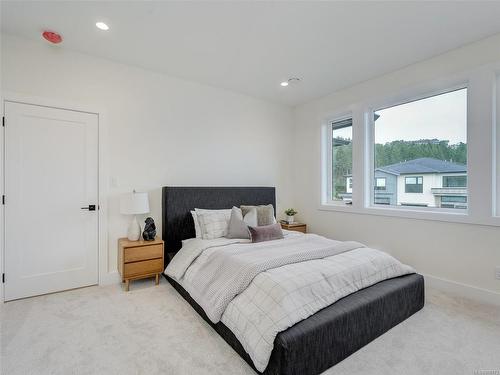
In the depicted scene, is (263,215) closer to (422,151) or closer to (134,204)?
(134,204)

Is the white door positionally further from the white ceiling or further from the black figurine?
the white ceiling

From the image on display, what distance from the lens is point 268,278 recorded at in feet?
6.29

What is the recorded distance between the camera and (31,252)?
2.76m

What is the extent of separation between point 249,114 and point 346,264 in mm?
2976

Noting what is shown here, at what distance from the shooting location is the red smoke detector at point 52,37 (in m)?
2.57

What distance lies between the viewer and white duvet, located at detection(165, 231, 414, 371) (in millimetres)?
1678

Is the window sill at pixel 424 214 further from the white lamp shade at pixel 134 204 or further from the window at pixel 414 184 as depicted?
the white lamp shade at pixel 134 204

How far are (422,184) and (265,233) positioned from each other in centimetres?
211

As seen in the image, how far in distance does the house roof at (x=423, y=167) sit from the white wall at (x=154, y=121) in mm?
1908

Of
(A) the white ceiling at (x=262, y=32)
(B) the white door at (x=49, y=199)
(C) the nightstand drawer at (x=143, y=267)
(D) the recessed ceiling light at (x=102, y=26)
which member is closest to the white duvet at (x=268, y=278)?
(C) the nightstand drawer at (x=143, y=267)

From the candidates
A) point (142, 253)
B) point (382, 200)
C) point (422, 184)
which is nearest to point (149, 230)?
point (142, 253)

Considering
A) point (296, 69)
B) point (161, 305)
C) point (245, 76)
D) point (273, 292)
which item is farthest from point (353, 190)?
point (161, 305)

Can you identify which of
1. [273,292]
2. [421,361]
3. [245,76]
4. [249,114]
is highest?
[245,76]

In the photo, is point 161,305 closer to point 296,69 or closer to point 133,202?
point 133,202
